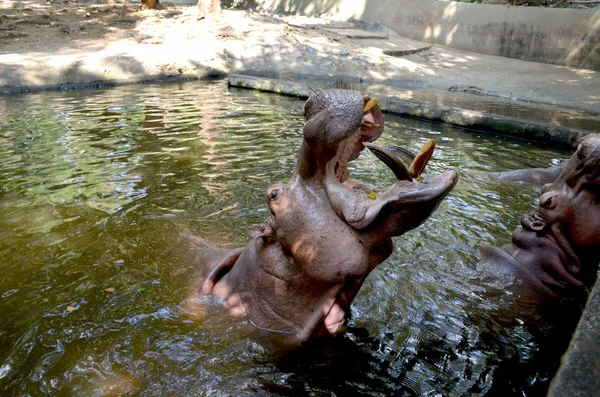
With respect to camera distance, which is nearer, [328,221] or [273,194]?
[328,221]

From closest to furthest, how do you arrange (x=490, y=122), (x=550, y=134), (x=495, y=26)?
(x=550, y=134) < (x=490, y=122) < (x=495, y=26)

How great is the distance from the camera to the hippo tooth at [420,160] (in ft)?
8.17

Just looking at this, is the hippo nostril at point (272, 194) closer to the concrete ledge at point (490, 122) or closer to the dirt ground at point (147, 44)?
the concrete ledge at point (490, 122)

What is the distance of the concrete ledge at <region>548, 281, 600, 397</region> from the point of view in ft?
6.05

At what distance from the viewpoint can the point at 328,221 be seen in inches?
104

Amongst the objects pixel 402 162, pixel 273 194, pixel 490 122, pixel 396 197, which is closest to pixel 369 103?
pixel 402 162

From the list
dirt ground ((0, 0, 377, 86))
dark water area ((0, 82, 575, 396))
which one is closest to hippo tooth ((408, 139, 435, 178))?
dark water area ((0, 82, 575, 396))

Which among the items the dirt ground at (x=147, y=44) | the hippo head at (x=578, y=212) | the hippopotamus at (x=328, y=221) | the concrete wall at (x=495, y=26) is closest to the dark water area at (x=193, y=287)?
the hippopotamus at (x=328, y=221)

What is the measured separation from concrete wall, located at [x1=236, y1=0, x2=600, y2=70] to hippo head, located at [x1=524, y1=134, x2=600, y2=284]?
14819 mm

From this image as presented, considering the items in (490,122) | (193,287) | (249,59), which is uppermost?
(193,287)

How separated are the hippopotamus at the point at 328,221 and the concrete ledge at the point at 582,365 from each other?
0.75 m

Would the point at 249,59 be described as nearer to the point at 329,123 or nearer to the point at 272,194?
the point at 272,194

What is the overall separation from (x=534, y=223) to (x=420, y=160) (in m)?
1.87

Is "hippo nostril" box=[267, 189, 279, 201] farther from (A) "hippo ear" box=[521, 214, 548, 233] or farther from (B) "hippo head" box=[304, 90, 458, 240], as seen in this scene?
(A) "hippo ear" box=[521, 214, 548, 233]
